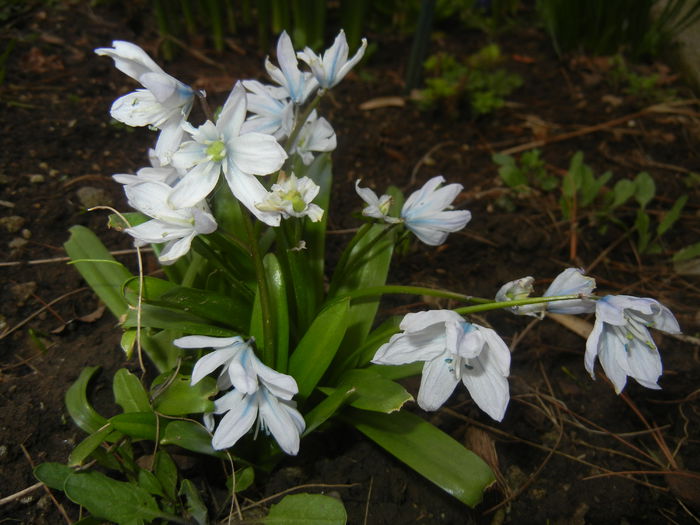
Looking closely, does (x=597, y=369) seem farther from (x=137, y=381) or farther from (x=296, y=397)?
(x=137, y=381)

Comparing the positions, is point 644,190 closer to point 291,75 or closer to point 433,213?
point 433,213

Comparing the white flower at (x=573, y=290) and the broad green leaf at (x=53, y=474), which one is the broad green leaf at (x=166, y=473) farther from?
the white flower at (x=573, y=290)

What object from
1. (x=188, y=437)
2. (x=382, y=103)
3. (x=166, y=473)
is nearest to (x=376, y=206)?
(x=188, y=437)

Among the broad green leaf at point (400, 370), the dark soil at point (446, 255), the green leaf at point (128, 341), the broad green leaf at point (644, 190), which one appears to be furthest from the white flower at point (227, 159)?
the broad green leaf at point (644, 190)

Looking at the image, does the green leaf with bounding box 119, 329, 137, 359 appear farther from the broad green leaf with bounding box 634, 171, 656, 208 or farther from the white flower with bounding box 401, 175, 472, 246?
the broad green leaf with bounding box 634, 171, 656, 208

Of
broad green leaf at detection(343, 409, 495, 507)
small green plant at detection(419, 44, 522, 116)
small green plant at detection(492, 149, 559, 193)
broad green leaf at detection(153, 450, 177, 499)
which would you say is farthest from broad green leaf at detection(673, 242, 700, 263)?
broad green leaf at detection(153, 450, 177, 499)
